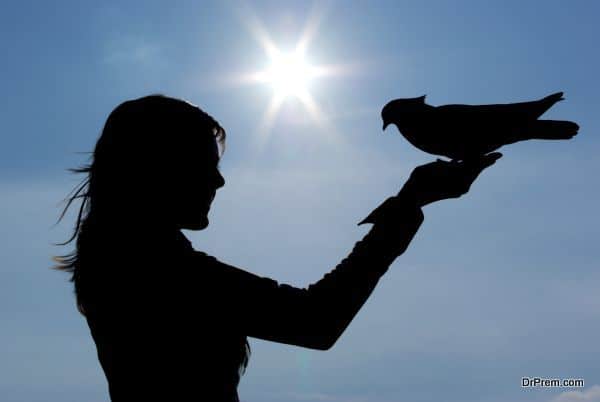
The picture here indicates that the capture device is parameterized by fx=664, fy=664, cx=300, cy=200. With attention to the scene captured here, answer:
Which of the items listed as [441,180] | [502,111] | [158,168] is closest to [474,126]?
[502,111]

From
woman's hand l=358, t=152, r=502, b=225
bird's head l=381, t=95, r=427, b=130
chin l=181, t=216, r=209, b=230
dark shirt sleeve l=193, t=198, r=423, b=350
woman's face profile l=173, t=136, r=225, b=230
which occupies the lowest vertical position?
dark shirt sleeve l=193, t=198, r=423, b=350

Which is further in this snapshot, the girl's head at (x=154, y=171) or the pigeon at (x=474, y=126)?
the pigeon at (x=474, y=126)

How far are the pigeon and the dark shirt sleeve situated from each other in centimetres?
88

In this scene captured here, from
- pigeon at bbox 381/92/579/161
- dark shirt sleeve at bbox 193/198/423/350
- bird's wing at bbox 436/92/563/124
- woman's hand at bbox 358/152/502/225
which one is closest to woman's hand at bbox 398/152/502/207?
woman's hand at bbox 358/152/502/225

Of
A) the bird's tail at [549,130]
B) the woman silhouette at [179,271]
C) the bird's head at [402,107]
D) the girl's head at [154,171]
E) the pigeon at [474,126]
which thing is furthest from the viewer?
the bird's head at [402,107]

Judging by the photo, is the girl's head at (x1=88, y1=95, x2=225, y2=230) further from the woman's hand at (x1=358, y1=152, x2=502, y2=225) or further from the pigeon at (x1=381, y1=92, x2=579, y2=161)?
the pigeon at (x1=381, y1=92, x2=579, y2=161)

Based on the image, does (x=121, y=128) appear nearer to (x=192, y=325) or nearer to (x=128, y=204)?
(x=128, y=204)

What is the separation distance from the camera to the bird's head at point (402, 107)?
402 cm

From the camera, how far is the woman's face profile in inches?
130

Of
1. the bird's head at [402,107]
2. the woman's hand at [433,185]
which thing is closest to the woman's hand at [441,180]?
the woman's hand at [433,185]

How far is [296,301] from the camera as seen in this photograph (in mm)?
3043

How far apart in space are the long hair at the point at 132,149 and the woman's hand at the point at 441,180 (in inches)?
42.0

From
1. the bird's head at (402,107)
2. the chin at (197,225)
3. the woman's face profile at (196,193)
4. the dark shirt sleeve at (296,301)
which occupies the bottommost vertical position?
the dark shirt sleeve at (296,301)

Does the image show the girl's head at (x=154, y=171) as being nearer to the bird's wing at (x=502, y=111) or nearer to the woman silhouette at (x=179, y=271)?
the woman silhouette at (x=179, y=271)
